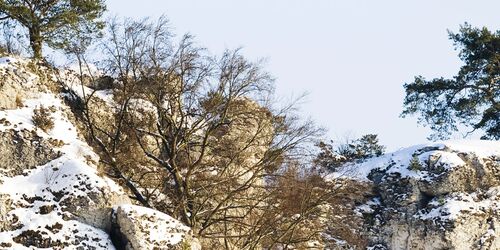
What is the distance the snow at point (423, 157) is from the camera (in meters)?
32.6

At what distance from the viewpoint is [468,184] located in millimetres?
31969

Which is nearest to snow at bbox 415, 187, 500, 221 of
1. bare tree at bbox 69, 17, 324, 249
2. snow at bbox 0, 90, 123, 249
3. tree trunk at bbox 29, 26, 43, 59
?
bare tree at bbox 69, 17, 324, 249

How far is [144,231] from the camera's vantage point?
16.8 meters

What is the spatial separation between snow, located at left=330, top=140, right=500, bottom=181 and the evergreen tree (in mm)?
14639

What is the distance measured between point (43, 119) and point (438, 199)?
20.5 metres

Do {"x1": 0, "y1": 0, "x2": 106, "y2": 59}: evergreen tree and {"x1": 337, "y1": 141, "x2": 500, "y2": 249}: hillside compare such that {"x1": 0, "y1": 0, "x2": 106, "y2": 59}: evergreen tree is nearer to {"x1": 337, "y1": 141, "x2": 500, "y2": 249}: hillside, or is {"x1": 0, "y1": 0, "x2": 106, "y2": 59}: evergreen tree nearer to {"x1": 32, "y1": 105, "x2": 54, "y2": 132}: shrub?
{"x1": 32, "y1": 105, "x2": 54, "y2": 132}: shrub

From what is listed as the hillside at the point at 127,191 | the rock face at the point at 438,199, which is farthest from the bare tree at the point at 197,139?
the rock face at the point at 438,199

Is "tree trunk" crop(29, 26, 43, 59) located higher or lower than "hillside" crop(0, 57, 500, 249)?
higher

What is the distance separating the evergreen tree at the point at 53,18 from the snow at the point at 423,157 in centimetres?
1464

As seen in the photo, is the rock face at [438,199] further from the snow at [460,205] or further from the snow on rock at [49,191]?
the snow on rock at [49,191]

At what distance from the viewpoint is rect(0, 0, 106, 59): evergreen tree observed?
2708 cm

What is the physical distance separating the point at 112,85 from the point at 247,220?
8071 millimetres

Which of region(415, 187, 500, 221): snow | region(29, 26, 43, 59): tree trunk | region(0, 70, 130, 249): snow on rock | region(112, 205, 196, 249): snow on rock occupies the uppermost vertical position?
region(29, 26, 43, 59): tree trunk

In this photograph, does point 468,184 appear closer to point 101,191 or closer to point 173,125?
point 173,125
